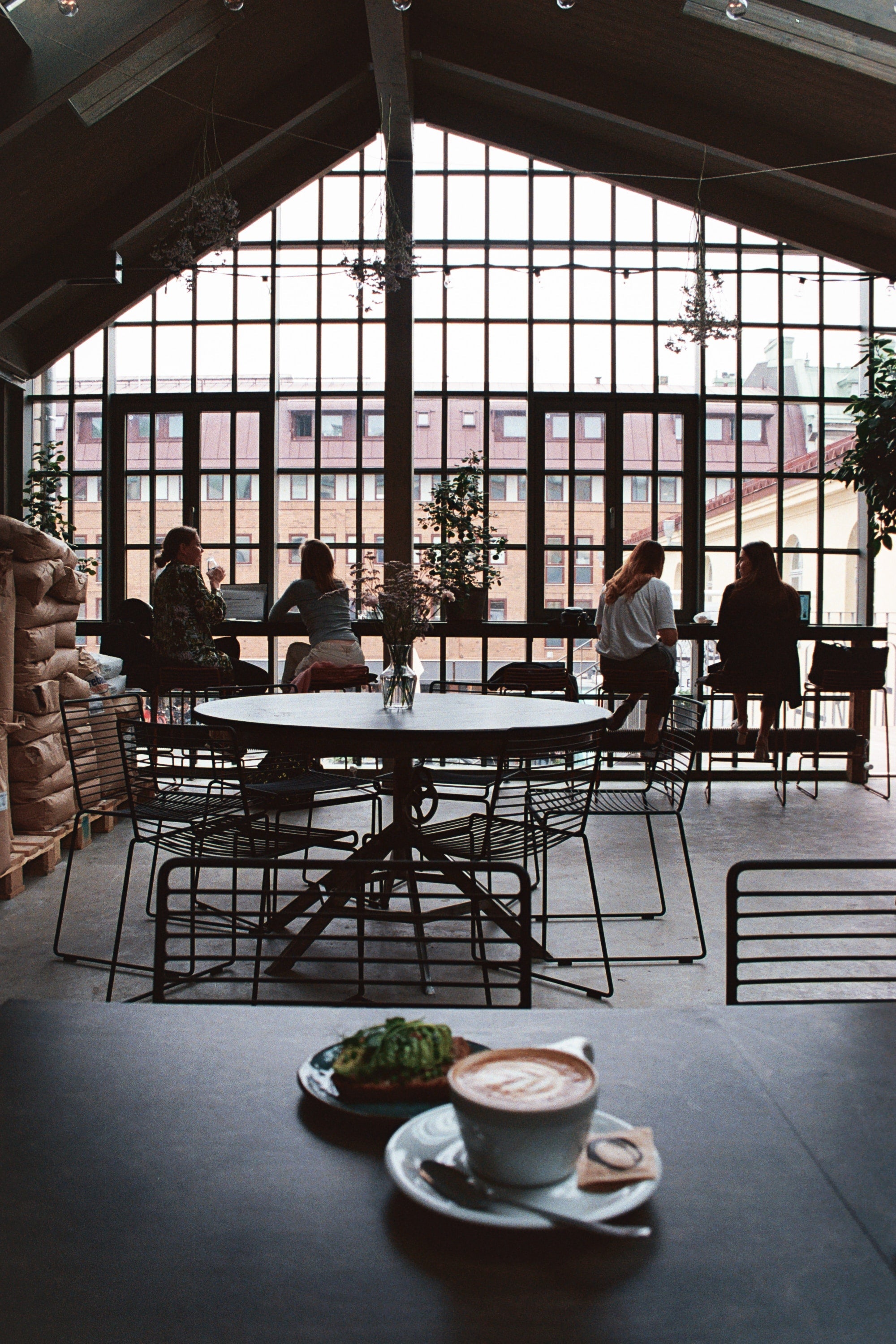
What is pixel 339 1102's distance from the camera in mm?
773

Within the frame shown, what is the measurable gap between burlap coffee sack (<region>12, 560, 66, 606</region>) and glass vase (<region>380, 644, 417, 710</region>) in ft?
5.54

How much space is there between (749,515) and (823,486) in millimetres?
686

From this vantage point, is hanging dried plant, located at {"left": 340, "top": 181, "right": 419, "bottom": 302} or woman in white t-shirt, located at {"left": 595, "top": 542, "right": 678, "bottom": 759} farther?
woman in white t-shirt, located at {"left": 595, "top": 542, "right": 678, "bottom": 759}

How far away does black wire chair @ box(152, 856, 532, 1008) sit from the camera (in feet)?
4.68

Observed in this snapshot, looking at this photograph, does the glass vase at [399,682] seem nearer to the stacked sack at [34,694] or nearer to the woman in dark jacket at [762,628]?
the stacked sack at [34,694]

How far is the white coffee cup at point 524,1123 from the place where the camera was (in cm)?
62

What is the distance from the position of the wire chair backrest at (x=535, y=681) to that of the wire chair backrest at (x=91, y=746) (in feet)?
5.69

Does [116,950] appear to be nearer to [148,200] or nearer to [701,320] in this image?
[701,320]

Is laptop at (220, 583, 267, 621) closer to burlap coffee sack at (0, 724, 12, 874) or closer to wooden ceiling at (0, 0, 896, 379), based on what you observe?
wooden ceiling at (0, 0, 896, 379)

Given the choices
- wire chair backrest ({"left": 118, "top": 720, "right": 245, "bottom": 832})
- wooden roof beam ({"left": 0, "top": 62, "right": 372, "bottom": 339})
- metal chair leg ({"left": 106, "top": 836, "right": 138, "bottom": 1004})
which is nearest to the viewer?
metal chair leg ({"left": 106, "top": 836, "right": 138, "bottom": 1004})

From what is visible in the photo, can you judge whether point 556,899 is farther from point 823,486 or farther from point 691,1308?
point 823,486

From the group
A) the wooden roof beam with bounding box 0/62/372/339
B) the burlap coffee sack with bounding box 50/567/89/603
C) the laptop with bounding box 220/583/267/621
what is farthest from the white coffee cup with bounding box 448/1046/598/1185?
the wooden roof beam with bounding box 0/62/372/339

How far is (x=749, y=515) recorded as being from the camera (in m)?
8.67

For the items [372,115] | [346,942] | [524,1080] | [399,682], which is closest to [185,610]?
[399,682]
